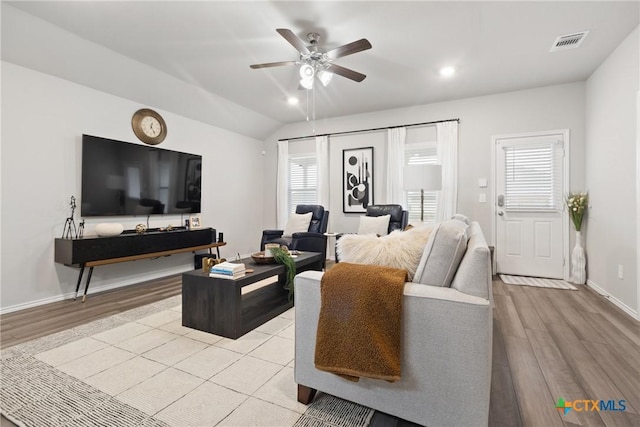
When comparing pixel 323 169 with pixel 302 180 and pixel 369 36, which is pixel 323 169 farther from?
pixel 369 36

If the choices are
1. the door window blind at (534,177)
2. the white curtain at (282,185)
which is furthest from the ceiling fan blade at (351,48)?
the white curtain at (282,185)

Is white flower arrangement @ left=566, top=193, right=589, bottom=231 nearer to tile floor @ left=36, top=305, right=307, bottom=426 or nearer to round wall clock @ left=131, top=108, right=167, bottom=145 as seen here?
tile floor @ left=36, top=305, right=307, bottom=426

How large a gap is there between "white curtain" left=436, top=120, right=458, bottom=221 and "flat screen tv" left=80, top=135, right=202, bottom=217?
383cm

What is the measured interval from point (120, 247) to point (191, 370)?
2.18 meters

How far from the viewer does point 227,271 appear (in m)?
2.32

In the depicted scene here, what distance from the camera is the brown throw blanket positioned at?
4.11 ft

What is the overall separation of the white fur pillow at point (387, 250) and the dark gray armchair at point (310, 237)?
270 centimetres

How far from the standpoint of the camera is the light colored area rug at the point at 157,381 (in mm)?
1443

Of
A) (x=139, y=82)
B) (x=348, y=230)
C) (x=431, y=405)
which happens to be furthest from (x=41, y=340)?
(x=348, y=230)

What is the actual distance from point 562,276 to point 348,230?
3157 millimetres

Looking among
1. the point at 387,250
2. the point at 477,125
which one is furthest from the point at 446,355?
the point at 477,125

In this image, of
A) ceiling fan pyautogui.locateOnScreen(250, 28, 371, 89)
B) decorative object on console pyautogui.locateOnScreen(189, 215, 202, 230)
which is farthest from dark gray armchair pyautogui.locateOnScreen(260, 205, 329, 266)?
Answer: ceiling fan pyautogui.locateOnScreen(250, 28, 371, 89)

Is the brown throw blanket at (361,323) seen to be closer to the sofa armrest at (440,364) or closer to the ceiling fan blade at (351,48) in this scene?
the sofa armrest at (440,364)

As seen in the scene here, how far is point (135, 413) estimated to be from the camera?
147 centimetres
